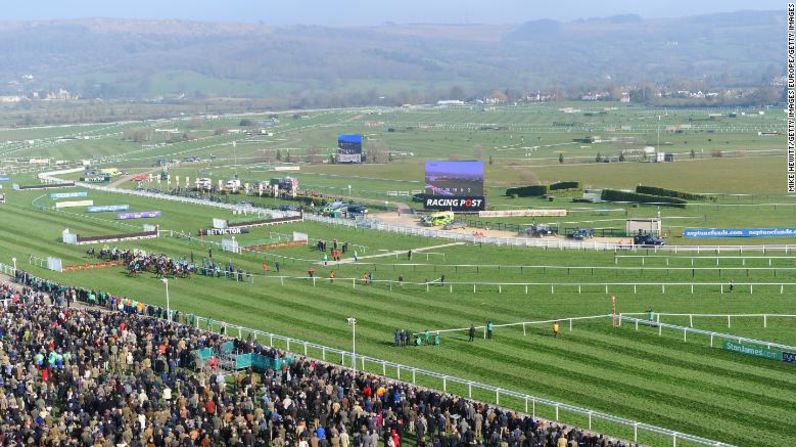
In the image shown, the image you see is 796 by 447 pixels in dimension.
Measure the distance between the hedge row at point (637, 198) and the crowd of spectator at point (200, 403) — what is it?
160ft

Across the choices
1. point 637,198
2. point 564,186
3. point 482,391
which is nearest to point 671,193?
point 637,198

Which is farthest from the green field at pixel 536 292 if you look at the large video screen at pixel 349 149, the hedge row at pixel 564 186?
the large video screen at pixel 349 149

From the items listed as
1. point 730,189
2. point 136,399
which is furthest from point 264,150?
point 136,399

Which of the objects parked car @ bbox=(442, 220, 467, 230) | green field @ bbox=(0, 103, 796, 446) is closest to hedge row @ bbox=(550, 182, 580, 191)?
green field @ bbox=(0, 103, 796, 446)

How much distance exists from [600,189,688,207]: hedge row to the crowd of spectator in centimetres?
4885

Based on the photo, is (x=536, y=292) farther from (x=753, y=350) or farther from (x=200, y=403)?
(x=200, y=403)

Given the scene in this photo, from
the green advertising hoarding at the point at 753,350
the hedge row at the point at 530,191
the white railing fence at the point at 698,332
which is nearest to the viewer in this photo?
the green advertising hoarding at the point at 753,350

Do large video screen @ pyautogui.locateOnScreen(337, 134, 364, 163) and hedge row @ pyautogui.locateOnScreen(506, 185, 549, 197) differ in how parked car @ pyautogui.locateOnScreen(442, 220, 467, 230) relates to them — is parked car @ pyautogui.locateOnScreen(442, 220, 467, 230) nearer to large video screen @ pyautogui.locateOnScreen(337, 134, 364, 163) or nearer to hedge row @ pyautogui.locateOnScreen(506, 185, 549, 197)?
hedge row @ pyautogui.locateOnScreen(506, 185, 549, 197)

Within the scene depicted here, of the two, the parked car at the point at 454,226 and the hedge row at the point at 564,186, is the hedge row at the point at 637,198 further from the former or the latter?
the parked car at the point at 454,226

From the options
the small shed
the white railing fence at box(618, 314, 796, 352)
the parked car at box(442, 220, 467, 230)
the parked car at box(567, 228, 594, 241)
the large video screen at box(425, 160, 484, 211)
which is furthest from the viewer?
the large video screen at box(425, 160, 484, 211)

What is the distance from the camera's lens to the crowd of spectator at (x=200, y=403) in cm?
2569

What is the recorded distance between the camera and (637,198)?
265 ft

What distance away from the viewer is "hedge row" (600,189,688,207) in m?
78.6

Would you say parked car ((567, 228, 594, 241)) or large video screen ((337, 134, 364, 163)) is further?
large video screen ((337, 134, 364, 163))
